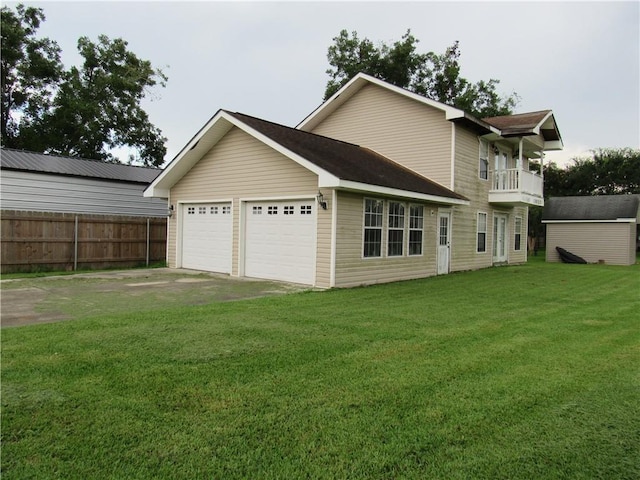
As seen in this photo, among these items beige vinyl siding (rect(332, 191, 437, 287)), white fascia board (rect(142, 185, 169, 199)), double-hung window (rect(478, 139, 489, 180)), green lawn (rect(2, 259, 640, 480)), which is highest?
double-hung window (rect(478, 139, 489, 180))

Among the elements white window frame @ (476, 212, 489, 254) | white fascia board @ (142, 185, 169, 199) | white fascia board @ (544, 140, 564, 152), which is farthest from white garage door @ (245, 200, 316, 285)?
white fascia board @ (544, 140, 564, 152)

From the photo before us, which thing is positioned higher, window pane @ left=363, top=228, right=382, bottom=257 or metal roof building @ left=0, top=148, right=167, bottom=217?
metal roof building @ left=0, top=148, right=167, bottom=217

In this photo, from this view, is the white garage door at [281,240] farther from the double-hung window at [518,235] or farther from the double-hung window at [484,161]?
the double-hung window at [518,235]

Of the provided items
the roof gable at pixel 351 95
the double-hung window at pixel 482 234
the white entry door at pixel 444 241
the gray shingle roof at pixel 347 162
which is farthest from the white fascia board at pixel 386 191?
the double-hung window at pixel 482 234

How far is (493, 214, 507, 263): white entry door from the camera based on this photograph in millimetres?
19141

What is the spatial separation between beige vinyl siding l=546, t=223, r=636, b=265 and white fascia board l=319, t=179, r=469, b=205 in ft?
48.1

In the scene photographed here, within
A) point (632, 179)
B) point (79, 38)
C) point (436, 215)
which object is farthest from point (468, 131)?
point (632, 179)

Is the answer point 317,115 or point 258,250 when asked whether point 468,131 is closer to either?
point 317,115

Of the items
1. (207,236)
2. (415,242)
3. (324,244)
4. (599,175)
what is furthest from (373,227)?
(599,175)

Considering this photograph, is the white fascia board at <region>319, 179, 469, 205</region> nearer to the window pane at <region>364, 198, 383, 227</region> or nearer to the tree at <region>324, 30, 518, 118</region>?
the window pane at <region>364, 198, 383, 227</region>

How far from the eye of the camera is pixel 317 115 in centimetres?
1811

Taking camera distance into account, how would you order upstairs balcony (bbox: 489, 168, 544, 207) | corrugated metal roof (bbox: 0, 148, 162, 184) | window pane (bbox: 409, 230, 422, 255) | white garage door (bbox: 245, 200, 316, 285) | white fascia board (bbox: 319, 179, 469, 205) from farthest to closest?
1. upstairs balcony (bbox: 489, 168, 544, 207)
2. corrugated metal roof (bbox: 0, 148, 162, 184)
3. window pane (bbox: 409, 230, 422, 255)
4. white garage door (bbox: 245, 200, 316, 285)
5. white fascia board (bbox: 319, 179, 469, 205)

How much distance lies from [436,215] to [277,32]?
28.3 feet

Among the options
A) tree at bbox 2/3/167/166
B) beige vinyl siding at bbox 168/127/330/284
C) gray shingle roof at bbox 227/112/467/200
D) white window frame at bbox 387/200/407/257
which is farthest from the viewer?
tree at bbox 2/3/167/166
